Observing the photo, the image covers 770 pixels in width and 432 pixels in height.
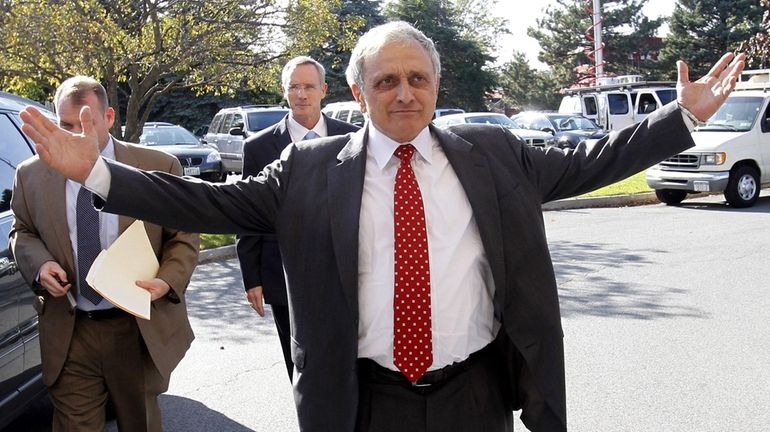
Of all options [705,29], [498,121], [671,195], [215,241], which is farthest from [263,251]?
[705,29]

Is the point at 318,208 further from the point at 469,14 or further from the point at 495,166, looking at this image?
the point at 469,14

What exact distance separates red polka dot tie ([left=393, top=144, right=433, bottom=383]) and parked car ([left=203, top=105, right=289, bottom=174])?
1922cm

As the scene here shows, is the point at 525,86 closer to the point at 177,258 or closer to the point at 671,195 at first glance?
the point at 671,195

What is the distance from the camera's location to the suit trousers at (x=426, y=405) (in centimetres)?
261

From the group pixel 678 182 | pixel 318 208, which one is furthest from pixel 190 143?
pixel 318 208

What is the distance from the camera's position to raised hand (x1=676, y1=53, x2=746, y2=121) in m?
2.68

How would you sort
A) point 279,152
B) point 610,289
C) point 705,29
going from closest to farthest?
1. point 279,152
2. point 610,289
3. point 705,29

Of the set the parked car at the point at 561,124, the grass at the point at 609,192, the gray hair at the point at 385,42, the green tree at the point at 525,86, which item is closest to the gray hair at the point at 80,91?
the gray hair at the point at 385,42

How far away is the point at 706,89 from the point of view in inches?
107

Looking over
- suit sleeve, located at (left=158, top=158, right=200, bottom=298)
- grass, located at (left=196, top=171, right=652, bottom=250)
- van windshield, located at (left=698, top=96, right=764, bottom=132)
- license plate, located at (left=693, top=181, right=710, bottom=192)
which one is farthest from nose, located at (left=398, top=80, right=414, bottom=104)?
van windshield, located at (left=698, top=96, right=764, bottom=132)

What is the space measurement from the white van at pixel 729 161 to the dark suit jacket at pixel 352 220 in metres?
12.8

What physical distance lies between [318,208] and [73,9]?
10550 mm

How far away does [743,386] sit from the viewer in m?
5.48

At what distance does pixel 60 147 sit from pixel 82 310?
5.28 feet
